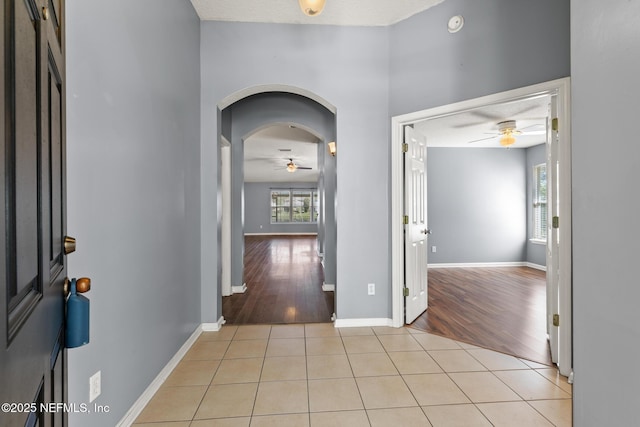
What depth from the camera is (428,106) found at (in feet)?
9.48

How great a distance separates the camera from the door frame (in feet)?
7.12

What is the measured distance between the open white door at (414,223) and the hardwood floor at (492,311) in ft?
0.86

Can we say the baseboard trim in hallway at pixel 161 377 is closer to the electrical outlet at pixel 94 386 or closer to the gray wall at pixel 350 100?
the electrical outlet at pixel 94 386

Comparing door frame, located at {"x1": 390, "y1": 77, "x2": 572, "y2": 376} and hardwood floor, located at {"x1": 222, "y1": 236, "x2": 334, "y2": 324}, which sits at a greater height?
door frame, located at {"x1": 390, "y1": 77, "x2": 572, "y2": 376}

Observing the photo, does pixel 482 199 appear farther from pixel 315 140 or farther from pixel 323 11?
pixel 323 11

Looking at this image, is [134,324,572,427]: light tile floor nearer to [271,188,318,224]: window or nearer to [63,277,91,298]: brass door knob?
[63,277,91,298]: brass door knob

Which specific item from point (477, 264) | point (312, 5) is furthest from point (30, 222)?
point (477, 264)

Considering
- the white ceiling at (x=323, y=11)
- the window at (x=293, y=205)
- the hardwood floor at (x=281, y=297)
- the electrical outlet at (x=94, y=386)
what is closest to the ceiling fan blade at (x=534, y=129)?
the white ceiling at (x=323, y=11)

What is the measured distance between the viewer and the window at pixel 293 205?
1455 centimetres

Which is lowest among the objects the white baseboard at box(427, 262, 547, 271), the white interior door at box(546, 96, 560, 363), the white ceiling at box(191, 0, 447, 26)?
the white baseboard at box(427, 262, 547, 271)

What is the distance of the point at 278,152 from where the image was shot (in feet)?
26.1

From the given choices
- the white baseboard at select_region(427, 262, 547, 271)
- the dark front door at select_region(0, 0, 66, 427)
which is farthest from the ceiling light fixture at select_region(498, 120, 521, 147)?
the dark front door at select_region(0, 0, 66, 427)

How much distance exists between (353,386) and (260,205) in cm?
1274

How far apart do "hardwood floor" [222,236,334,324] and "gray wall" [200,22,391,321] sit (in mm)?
691
